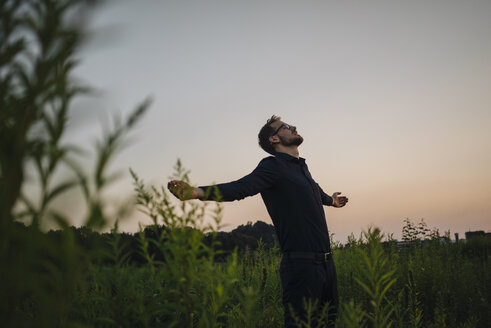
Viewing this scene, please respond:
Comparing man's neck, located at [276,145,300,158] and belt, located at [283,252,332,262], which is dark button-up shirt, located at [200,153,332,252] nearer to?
belt, located at [283,252,332,262]

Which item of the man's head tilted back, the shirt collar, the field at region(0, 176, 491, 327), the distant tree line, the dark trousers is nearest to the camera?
the field at region(0, 176, 491, 327)

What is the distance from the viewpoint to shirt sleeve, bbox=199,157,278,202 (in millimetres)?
3557

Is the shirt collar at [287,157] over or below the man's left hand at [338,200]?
over

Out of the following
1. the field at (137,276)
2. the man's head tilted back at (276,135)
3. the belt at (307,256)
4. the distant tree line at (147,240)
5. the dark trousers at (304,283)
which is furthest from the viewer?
the man's head tilted back at (276,135)

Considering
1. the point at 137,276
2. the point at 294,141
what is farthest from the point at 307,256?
the point at 137,276

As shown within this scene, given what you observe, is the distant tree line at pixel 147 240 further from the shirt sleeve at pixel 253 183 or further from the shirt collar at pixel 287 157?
the shirt collar at pixel 287 157

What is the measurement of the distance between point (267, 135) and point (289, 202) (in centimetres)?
161

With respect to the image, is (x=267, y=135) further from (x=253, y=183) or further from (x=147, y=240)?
(x=147, y=240)

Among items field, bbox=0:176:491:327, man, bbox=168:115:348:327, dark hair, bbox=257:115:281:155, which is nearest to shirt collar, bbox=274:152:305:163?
man, bbox=168:115:348:327

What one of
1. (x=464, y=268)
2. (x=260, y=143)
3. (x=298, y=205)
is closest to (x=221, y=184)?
(x=298, y=205)

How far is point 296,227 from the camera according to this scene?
404 cm

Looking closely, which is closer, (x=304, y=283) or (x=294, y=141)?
(x=304, y=283)

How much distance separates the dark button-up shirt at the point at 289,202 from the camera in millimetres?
3992

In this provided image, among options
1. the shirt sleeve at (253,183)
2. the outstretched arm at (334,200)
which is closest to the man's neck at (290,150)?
the shirt sleeve at (253,183)
